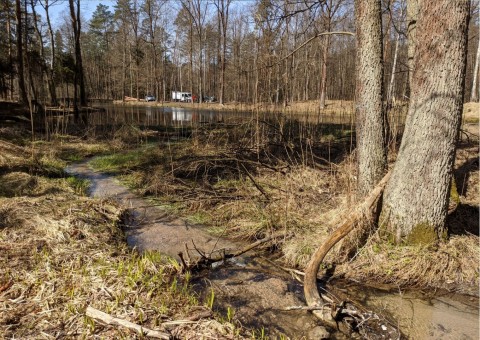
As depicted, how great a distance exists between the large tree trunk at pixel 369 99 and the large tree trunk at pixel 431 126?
532 millimetres

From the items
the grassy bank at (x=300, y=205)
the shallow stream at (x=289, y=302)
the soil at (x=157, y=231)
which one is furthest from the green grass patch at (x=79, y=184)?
the shallow stream at (x=289, y=302)

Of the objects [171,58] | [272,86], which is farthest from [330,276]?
A: [171,58]

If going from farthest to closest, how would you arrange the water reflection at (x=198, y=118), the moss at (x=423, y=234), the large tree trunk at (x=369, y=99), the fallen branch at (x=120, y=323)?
1. the water reflection at (x=198, y=118)
2. the large tree trunk at (x=369, y=99)
3. the moss at (x=423, y=234)
4. the fallen branch at (x=120, y=323)

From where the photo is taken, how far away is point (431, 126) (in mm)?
3244

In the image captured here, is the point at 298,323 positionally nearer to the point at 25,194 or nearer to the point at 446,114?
the point at 446,114

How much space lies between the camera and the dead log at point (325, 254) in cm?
271

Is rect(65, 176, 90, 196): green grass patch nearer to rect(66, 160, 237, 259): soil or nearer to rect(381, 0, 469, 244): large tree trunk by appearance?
rect(66, 160, 237, 259): soil

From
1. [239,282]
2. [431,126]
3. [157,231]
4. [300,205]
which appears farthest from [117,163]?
[431,126]

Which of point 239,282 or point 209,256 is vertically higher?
point 209,256

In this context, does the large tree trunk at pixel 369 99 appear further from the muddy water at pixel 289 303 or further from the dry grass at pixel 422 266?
the muddy water at pixel 289 303

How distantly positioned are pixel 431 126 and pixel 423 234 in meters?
1.09

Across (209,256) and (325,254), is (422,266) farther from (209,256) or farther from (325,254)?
(209,256)

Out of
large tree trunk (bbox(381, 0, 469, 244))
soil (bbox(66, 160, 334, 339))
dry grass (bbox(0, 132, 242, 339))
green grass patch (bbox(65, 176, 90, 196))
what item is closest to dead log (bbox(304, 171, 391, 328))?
soil (bbox(66, 160, 334, 339))

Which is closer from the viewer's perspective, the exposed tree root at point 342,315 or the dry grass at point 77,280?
the dry grass at point 77,280
